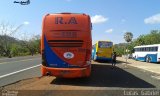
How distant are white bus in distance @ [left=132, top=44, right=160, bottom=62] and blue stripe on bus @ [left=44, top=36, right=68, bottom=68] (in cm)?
2875

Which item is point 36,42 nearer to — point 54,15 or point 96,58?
point 96,58

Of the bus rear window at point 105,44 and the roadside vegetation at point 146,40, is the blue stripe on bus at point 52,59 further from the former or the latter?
the roadside vegetation at point 146,40

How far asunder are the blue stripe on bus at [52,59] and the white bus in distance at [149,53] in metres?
28.8

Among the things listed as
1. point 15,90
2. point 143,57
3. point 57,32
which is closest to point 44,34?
point 57,32

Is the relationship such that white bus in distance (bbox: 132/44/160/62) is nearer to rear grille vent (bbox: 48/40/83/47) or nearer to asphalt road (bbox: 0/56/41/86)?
asphalt road (bbox: 0/56/41/86)

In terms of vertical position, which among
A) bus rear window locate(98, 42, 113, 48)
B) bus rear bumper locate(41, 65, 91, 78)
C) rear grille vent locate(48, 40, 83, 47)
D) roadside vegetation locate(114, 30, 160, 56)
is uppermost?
roadside vegetation locate(114, 30, 160, 56)

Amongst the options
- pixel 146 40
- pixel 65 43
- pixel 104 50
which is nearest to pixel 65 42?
pixel 65 43

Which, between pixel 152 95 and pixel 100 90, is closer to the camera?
pixel 152 95

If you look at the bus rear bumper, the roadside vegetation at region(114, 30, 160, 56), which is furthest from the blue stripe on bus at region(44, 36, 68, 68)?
the roadside vegetation at region(114, 30, 160, 56)

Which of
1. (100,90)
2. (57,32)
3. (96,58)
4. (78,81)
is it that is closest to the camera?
(100,90)

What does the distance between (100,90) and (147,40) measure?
96.7m

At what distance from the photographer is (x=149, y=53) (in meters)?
47.0

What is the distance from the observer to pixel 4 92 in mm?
13359

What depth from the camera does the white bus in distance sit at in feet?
144
